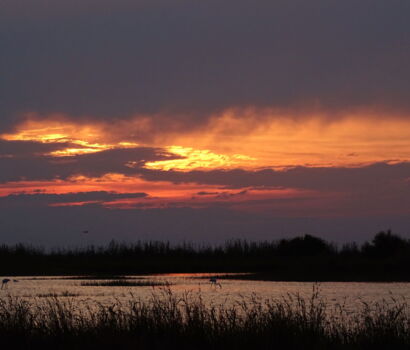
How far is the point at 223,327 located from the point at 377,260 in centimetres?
3570

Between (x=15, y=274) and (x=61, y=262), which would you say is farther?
(x=61, y=262)

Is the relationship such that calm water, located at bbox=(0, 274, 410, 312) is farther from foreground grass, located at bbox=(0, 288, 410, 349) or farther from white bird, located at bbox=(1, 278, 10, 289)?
foreground grass, located at bbox=(0, 288, 410, 349)

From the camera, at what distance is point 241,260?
52.2 meters

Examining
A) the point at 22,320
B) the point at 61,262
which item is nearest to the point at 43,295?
the point at 22,320

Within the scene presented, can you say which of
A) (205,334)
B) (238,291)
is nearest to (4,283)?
(238,291)

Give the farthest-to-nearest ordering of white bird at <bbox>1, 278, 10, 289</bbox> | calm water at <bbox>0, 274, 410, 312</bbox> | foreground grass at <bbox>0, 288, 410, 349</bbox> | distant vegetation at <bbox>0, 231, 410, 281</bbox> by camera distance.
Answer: distant vegetation at <bbox>0, 231, 410, 281</bbox> < white bird at <bbox>1, 278, 10, 289</bbox> < calm water at <bbox>0, 274, 410, 312</bbox> < foreground grass at <bbox>0, 288, 410, 349</bbox>

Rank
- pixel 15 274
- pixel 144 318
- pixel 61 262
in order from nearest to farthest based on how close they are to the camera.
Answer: pixel 144 318, pixel 15 274, pixel 61 262

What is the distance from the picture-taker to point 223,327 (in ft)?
42.3

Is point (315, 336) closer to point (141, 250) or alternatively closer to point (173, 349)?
point (173, 349)

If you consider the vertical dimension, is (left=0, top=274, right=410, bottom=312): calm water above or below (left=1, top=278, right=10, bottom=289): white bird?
below

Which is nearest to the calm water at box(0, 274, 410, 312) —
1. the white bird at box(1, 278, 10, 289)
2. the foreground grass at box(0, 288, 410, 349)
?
the white bird at box(1, 278, 10, 289)

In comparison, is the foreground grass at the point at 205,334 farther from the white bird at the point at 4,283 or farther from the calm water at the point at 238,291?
the white bird at the point at 4,283

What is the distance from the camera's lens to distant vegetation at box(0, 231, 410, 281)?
44.9m

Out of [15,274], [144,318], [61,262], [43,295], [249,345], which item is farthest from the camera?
[61,262]
